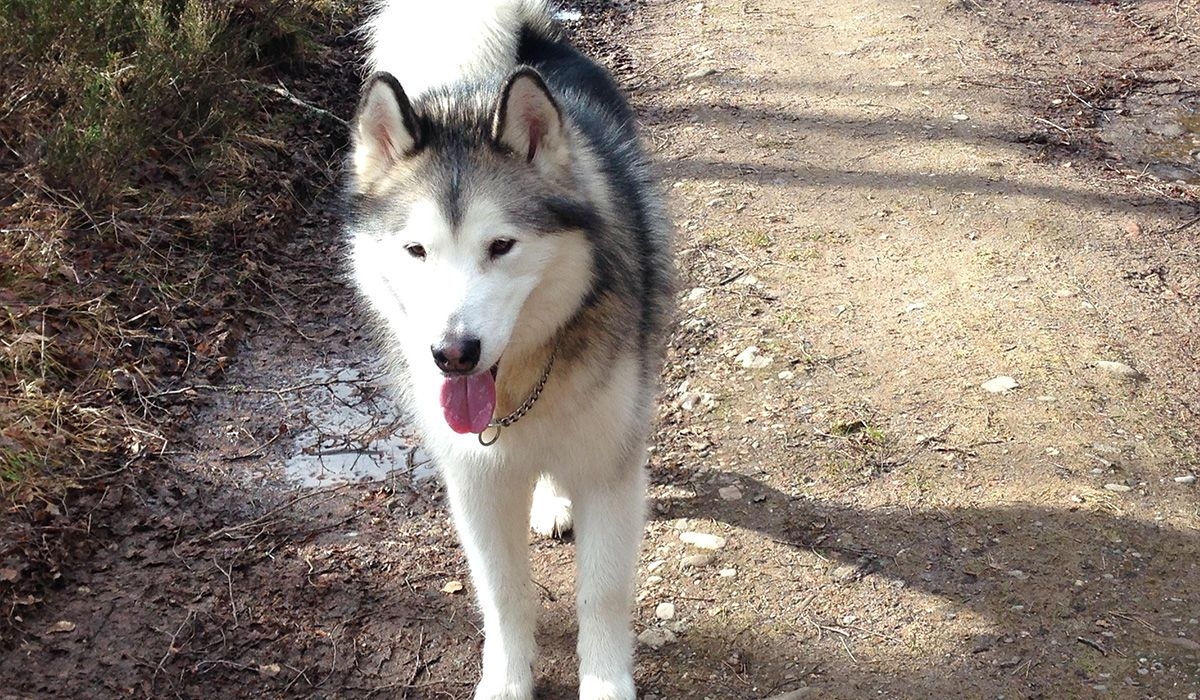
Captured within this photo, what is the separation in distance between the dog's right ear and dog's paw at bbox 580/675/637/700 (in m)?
1.56

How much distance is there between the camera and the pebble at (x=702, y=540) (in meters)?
3.62

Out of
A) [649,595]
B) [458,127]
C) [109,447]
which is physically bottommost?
[649,595]

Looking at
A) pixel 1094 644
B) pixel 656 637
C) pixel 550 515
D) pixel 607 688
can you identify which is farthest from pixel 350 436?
pixel 1094 644

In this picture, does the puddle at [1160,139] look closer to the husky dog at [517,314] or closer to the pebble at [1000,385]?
the pebble at [1000,385]

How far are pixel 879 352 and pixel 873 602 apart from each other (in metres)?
1.36

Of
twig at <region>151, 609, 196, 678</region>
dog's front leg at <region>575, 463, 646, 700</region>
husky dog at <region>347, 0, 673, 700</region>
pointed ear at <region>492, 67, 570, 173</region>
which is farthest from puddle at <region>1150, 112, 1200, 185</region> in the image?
twig at <region>151, 609, 196, 678</region>

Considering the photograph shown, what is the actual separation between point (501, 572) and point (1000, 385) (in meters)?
2.18

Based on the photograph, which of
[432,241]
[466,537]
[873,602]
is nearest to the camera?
[432,241]

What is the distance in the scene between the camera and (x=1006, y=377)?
4.09 m

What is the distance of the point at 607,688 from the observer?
2994 millimetres

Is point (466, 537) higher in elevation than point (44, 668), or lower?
higher

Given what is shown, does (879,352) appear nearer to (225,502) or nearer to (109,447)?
(225,502)

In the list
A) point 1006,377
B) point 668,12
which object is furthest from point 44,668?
point 668,12

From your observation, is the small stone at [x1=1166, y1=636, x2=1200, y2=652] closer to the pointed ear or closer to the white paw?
the white paw
